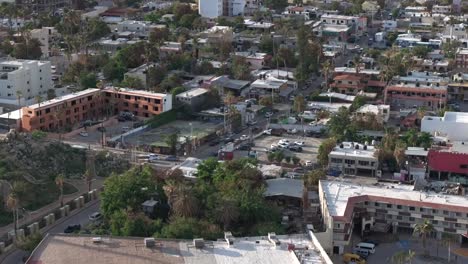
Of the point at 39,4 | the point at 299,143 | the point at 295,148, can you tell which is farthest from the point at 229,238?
the point at 39,4

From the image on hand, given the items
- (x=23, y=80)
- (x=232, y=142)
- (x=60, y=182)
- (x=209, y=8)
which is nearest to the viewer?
(x=60, y=182)

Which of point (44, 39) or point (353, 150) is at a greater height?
point (44, 39)

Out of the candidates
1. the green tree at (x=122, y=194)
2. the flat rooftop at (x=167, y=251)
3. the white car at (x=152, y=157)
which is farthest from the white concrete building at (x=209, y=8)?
the flat rooftop at (x=167, y=251)

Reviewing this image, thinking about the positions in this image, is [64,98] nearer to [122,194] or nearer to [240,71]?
[240,71]

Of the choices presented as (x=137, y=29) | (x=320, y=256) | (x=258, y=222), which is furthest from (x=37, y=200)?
(x=137, y=29)

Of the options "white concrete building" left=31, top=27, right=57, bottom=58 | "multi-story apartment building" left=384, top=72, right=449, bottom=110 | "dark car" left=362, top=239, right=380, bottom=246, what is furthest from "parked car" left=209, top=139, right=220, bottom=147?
"white concrete building" left=31, top=27, right=57, bottom=58

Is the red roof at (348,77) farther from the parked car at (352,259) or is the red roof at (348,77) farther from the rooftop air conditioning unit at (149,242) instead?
the rooftop air conditioning unit at (149,242)
